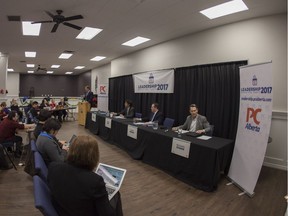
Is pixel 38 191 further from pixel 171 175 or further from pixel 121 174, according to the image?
pixel 171 175

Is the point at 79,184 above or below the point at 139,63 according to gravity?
below

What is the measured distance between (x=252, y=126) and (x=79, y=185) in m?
2.54

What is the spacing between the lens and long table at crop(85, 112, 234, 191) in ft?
9.27

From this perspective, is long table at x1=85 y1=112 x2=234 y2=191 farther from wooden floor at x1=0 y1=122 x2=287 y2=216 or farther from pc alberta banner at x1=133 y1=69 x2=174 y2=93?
pc alberta banner at x1=133 y1=69 x2=174 y2=93

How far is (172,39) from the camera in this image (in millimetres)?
5973

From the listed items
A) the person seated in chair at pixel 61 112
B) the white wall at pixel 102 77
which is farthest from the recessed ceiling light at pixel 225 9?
the person seated in chair at pixel 61 112

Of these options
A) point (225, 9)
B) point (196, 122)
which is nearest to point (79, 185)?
point (196, 122)

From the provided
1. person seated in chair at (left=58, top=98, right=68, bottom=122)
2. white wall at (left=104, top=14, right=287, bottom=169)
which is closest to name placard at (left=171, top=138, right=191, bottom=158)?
white wall at (left=104, top=14, right=287, bottom=169)

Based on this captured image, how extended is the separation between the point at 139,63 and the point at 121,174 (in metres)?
6.19

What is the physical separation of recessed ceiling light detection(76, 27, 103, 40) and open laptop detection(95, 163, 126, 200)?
14.2ft

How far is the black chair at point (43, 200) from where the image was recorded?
1.17m

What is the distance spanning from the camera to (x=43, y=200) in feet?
4.07

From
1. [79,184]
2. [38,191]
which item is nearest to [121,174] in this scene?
[79,184]

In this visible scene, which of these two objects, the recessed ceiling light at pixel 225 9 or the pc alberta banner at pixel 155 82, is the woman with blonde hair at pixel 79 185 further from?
the pc alberta banner at pixel 155 82
